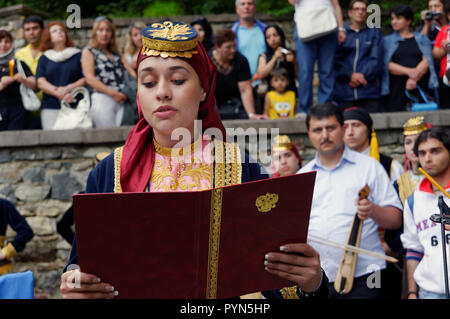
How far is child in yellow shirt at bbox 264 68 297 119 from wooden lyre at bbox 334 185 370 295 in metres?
2.92

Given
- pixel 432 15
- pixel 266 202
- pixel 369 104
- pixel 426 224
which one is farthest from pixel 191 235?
pixel 432 15

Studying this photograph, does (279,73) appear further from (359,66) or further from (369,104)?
(369,104)

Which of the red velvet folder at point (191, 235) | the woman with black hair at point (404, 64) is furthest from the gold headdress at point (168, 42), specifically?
the woman with black hair at point (404, 64)

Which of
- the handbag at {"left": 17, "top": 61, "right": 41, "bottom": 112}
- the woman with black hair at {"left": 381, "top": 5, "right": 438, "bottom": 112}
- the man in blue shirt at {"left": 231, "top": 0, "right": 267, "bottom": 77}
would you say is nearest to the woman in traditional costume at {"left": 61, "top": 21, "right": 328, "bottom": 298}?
the handbag at {"left": 17, "top": 61, "right": 41, "bottom": 112}

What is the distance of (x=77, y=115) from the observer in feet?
21.7

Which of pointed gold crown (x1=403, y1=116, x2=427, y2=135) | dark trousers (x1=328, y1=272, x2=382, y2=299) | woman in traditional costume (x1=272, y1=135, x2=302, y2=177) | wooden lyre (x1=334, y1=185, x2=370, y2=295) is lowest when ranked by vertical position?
dark trousers (x1=328, y1=272, x2=382, y2=299)

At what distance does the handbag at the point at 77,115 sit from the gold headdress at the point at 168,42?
181 inches

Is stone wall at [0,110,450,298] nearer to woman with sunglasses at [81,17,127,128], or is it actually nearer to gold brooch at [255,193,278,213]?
woman with sunglasses at [81,17,127,128]

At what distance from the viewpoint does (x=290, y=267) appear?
76.2 inches

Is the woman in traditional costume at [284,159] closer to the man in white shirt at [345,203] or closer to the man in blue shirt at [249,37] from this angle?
the man in white shirt at [345,203]

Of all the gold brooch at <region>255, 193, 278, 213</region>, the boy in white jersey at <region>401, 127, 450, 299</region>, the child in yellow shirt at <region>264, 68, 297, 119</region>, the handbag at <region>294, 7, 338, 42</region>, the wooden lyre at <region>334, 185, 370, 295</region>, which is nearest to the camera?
the gold brooch at <region>255, 193, 278, 213</region>

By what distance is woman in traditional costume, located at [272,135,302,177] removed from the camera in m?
5.02

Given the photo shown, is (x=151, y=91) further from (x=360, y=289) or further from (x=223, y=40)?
(x=223, y=40)

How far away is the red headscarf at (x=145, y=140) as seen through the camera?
2.17m
